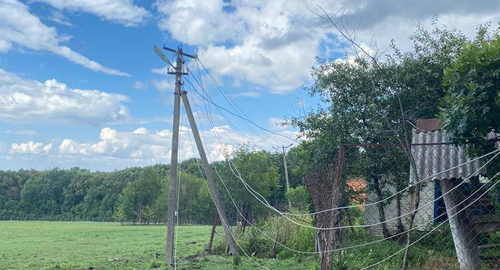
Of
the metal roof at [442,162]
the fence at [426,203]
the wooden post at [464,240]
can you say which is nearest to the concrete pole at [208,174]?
the fence at [426,203]

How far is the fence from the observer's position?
5156 millimetres

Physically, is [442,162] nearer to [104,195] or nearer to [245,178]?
[245,178]

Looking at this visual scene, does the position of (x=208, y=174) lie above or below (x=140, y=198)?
above

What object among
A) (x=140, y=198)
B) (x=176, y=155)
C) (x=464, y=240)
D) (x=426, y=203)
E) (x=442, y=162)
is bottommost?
(x=464, y=240)

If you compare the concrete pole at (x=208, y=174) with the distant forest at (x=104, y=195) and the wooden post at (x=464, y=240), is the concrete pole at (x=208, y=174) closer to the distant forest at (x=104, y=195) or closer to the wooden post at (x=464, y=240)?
the wooden post at (x=464, y=240)

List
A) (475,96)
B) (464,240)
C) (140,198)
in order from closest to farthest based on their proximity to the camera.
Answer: (475,96) < (464,240) < (140,198)

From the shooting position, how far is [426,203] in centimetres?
776

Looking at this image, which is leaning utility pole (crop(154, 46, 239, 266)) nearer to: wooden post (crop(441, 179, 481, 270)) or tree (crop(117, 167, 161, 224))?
wooden post (crop(441, 179, 481, 270))

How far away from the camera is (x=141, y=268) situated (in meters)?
10.8

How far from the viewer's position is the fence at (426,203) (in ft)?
16.9

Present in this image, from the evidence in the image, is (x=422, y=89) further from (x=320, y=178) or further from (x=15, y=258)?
(x=15, y=258)

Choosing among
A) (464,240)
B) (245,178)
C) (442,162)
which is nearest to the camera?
(464,240)

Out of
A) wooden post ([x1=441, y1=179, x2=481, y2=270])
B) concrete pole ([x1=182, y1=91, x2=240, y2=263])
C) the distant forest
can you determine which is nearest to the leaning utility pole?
concrete pole ([x1=182, y1=91, x2=240, y2=263])

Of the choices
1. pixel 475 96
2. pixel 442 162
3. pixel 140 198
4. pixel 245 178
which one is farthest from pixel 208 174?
pixel 140 198
